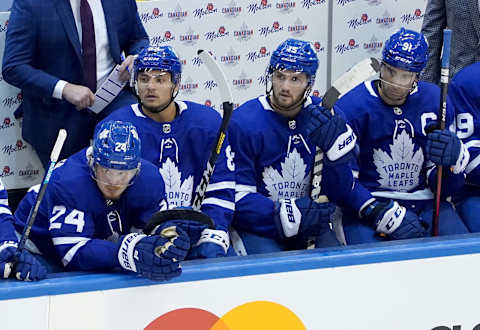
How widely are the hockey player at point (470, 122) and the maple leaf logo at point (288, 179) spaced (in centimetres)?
74

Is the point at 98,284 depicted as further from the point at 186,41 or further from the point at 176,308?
the point at 186,41

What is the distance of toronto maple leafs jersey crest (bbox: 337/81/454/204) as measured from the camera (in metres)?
3.61

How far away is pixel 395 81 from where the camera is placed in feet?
11.7

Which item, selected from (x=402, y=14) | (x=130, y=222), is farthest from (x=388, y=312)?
(x=402, y=14)

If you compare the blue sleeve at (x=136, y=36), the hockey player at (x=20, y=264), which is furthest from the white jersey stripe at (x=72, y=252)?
the blue sleeve at (x=136, y=36)

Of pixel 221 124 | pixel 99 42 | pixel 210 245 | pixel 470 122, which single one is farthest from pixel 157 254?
pixel 470 122

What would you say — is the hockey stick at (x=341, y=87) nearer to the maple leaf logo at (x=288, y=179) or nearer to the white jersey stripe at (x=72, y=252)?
the maple leaf logo at (x=288, y=179)

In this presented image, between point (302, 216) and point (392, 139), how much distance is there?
60cm

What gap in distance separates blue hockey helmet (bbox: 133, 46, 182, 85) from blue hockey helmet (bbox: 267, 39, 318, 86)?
14.8 inches

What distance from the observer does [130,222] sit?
308cm

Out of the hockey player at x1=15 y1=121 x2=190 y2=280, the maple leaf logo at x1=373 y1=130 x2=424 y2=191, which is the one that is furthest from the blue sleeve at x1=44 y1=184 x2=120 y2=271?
the maple leaf logo at x1=373 y1=130 x2=424 y2=191

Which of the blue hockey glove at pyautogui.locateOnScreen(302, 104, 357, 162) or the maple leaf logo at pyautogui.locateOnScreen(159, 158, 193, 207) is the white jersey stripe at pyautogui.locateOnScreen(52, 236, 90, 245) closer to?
the maple leaf logo at pyautogui.locateOnScreen(159, 158, 193, 207)

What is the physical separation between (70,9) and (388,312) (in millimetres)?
1858

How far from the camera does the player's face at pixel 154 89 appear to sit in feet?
10.8
